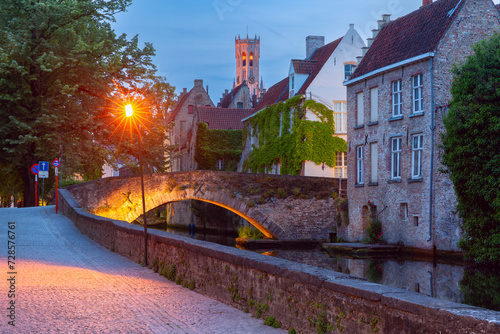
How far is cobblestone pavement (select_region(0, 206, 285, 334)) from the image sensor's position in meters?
7.05

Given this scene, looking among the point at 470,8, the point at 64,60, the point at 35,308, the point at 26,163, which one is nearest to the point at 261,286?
the point at 35,308

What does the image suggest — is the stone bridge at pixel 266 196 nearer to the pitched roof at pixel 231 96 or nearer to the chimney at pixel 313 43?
the chimney at pixel 313 43

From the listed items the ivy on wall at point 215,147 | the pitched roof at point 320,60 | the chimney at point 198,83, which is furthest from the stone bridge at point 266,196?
the chimney at point 198,83

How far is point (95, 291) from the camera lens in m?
9.32

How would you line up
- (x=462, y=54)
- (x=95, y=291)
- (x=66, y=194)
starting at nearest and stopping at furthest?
1. (x=95, y=291)
2. (x=462, y=54)
3. (x=66, y=194)

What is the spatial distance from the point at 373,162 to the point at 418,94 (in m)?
4.21

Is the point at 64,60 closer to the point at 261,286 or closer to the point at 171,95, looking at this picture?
the point at 171,95

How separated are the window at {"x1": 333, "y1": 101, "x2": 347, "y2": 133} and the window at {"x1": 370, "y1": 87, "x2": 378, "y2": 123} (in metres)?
6.33

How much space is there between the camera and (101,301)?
8.52 metres

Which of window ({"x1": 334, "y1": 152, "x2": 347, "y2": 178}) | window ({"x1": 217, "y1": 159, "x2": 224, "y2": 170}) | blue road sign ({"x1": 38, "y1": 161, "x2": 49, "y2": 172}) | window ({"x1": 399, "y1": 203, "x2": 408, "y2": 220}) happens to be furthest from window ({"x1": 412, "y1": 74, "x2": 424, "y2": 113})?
window ({"x1": 217, "y1": 159, "x2": 224, "y2": 170})

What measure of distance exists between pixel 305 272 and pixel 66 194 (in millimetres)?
22542

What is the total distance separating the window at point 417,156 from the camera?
25.3 metres

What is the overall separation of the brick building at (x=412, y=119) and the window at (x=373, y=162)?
0.04 meters

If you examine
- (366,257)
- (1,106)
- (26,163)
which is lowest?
(366,257)
